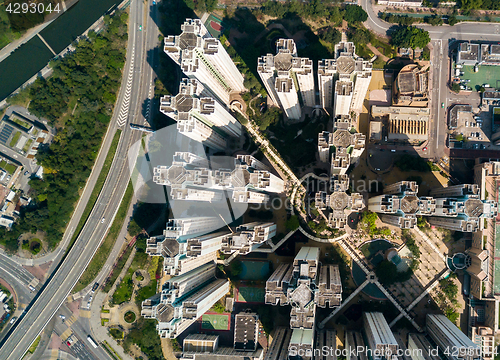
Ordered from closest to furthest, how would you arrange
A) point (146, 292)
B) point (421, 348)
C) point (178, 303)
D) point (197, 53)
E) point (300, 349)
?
point (300, 349) < point (178, 303) < point (197, 53) < point (421, 348) < point (146, 292)

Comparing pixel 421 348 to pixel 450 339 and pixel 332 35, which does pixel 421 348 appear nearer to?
pixel 450 339

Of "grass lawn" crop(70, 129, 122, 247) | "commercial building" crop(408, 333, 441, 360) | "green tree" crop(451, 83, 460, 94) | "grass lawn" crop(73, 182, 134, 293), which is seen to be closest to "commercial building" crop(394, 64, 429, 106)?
"green tree" crop(451, 83, 460, 94)

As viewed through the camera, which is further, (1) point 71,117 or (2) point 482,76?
(1) point 71,117

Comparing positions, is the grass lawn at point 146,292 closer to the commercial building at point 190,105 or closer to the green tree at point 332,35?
the commercial building at point 190,105

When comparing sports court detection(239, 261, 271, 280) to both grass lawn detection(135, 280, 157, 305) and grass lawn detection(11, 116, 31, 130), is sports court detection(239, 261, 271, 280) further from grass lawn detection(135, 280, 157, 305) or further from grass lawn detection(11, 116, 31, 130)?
grass lawn detection(11, 116, 31, 130)

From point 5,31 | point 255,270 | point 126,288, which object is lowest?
point 126,288

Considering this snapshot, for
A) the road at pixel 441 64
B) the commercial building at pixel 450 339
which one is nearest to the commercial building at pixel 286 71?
the road at pixel 441 64

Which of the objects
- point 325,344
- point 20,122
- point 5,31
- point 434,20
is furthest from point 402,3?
point 5,31
